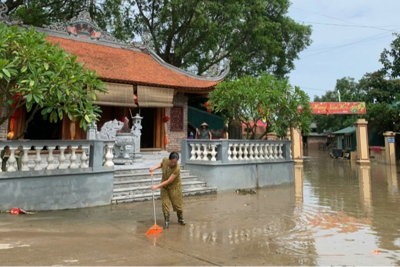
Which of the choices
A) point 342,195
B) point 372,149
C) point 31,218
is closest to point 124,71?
point 31,218

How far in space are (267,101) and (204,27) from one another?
7912 mm

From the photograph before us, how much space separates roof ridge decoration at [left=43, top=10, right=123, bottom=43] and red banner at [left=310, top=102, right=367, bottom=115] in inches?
521

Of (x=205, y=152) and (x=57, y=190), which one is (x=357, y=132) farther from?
(x=57, y=190)

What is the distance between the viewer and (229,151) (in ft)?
27.2

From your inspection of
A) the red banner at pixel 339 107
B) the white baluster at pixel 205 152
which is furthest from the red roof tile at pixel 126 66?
the red banner at pixel 339 107

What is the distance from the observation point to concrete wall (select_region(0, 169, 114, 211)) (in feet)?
17.4

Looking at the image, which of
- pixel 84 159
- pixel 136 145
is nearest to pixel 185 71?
pixel 136 145

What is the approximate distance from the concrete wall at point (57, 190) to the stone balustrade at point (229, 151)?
8.88 ft

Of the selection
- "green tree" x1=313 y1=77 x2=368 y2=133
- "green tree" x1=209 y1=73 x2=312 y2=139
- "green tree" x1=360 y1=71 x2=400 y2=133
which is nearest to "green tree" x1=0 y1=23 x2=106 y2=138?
"green tree" x1=209 y1=73 x2=312 y2=139

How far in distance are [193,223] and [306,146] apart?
128 feet

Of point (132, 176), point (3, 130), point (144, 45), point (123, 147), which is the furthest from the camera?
point (144, 45)

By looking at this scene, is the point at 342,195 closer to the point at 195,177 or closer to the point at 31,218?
the point at 195,177

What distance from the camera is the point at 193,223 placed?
16.3 ft

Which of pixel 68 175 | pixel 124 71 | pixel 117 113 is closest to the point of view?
pixel 68 175
